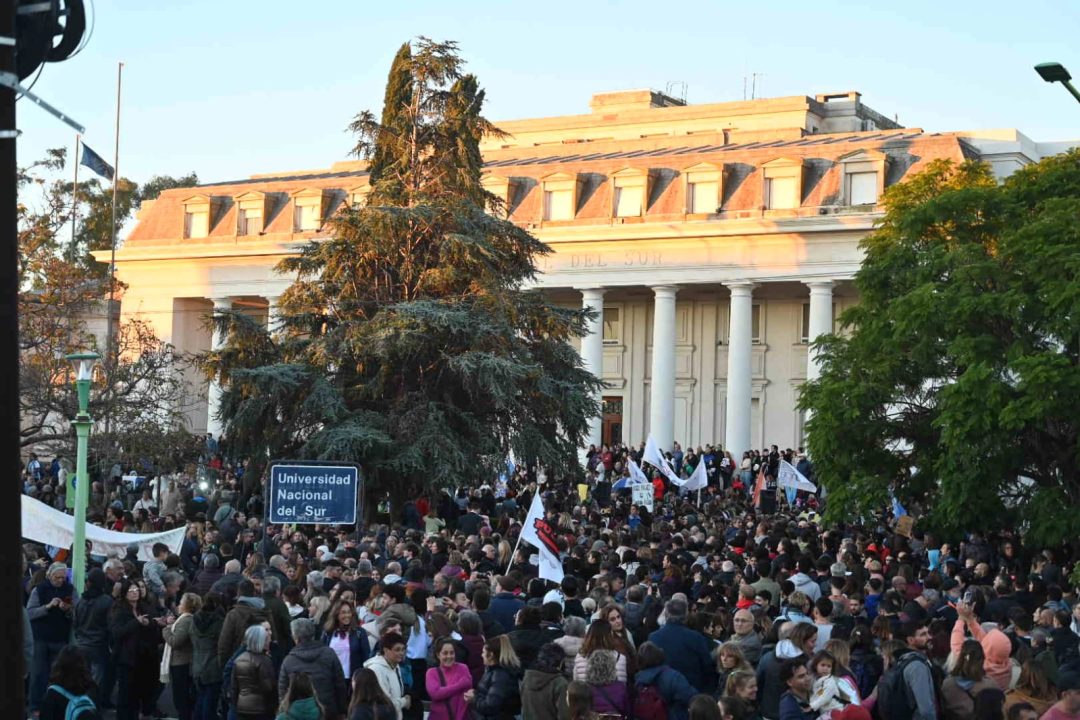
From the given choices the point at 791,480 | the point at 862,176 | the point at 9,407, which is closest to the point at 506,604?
the point at 9,407

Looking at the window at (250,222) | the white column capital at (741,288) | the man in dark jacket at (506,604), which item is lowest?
the man in dark jacket at (506,604)

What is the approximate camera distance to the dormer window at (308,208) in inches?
2677

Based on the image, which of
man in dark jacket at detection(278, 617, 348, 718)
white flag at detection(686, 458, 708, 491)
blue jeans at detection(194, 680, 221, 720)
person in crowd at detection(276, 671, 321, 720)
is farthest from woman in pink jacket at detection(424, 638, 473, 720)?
white flag at detection(686, 458, 708, 491)

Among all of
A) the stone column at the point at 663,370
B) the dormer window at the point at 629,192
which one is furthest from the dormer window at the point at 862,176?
the dormer window at the point at 629,192

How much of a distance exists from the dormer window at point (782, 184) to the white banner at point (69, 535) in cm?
3968

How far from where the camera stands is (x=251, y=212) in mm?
70312

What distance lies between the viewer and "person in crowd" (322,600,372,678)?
535 inches

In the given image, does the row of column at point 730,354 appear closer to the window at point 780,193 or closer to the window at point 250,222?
the window at point 780,193

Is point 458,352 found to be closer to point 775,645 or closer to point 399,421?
point 399,421

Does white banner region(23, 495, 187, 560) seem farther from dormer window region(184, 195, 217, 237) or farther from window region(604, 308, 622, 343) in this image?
dormer window region(184, 195, 217, 237)

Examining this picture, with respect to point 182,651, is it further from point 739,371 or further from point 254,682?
point 739,371

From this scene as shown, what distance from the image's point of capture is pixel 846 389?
1208 inches

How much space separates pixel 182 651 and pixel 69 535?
20.0 feet

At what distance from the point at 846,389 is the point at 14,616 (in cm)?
2581
